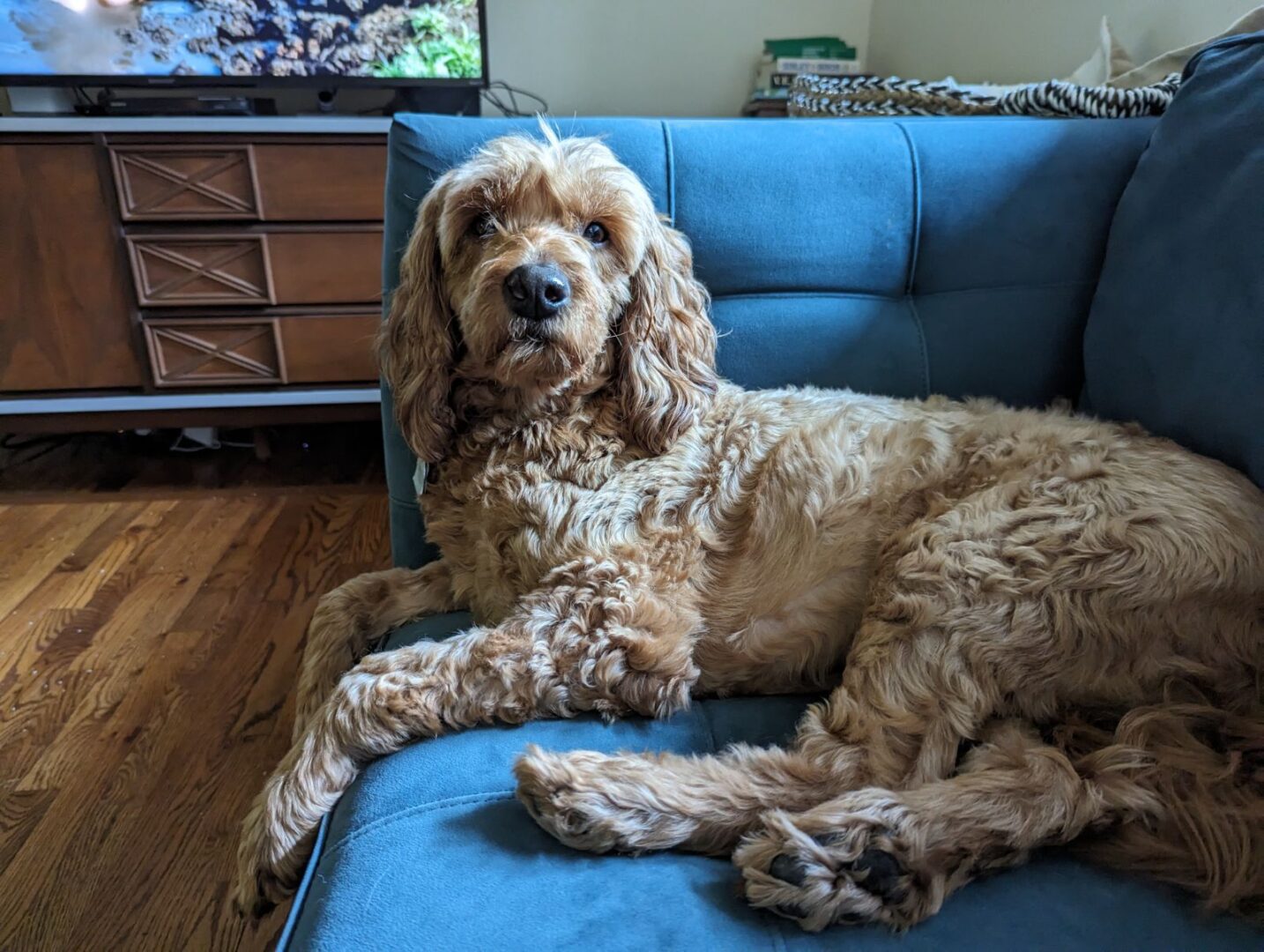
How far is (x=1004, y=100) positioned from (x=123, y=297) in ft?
11.9

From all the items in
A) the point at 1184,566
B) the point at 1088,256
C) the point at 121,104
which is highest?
the point at 121,104

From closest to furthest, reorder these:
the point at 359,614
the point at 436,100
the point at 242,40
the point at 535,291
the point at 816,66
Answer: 1. the point at 535,291
2. the point at 359,614
3. the point at 242,40
4. the point at 436,100
5. the point at 816,66

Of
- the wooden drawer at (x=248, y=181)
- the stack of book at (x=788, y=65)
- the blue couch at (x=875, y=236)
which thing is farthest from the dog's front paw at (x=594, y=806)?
the stack of book at (x=788, y=65)

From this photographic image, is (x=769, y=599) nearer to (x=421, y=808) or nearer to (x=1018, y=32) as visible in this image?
(x=421, y=808)

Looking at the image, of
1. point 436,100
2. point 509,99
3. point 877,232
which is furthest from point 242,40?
point 877,232

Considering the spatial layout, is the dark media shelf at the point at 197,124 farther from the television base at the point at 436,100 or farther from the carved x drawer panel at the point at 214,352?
the carved x drawer panel at the point at 214,352

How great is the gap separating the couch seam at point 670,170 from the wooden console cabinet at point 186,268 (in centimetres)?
180

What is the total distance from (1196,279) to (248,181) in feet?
11.7

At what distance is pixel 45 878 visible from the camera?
195 cm

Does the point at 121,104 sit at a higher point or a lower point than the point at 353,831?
higher

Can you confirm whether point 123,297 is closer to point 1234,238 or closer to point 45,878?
point 45,878

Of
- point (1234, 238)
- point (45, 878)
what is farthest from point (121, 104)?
point (1234, 238)

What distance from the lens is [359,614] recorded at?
192 centimetres

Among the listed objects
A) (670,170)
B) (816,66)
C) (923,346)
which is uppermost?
(816,66)
